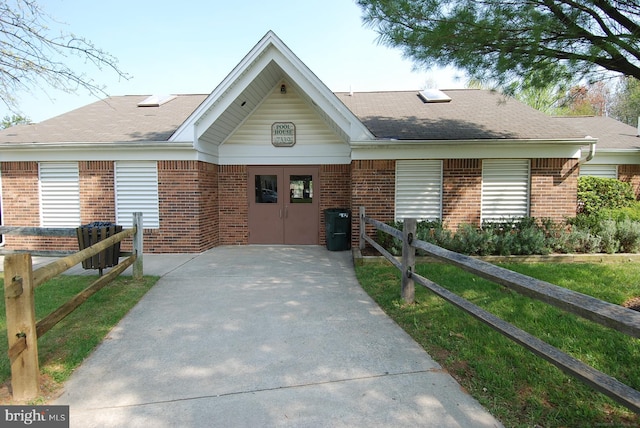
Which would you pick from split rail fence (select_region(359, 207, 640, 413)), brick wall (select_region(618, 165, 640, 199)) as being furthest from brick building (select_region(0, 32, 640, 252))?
split rail fence (select_region(359, 207, 640, 413))

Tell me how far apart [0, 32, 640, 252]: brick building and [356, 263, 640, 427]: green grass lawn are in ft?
11.7

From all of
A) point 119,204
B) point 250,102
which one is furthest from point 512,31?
point 119,204

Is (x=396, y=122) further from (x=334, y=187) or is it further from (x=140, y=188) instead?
(x=140, y=188)

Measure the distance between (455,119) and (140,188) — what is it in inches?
350

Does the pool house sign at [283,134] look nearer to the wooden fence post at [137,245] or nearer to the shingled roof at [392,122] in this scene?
the shingled roof at [392,122]

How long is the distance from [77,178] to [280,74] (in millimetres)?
6187

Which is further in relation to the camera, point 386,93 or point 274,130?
point 386,93

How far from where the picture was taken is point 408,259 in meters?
5.06

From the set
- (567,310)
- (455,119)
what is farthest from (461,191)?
(567,310)

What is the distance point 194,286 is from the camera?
20.8 feet

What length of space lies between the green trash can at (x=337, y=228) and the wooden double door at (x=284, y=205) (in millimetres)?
1067

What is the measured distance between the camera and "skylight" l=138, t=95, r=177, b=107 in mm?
12930

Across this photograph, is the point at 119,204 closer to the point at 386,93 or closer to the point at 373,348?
the point at 373,348

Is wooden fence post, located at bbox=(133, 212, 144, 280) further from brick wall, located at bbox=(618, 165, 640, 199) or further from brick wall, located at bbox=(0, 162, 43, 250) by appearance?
brick wall, located at bbox=(618, 165, 640, 199)
